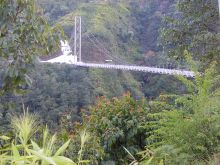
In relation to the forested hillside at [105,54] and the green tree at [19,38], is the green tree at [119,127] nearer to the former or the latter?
the green tree at [19,38]

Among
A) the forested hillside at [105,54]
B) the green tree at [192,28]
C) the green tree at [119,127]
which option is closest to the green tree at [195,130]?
the green tree at [119,127]

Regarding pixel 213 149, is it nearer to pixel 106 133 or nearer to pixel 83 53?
pixel 106 133

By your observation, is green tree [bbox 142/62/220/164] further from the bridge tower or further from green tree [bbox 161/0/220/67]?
the bridge tower

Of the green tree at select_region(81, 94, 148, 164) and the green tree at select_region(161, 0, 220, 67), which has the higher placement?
the green tree at select_region(161, 0, 220, 67)

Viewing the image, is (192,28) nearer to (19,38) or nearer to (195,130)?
(195,130)

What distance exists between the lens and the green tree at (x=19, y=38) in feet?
4.54

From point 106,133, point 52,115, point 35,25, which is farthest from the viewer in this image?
point 52,115

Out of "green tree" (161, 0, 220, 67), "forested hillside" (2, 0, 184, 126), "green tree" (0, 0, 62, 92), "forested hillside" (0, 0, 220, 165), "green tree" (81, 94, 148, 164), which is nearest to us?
"forested hillside" (0, 0, 220, 165)

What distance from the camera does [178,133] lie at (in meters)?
1.79

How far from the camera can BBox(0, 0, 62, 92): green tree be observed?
1384mm

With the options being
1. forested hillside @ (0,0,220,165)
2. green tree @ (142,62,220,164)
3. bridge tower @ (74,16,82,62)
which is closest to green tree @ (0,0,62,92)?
forested hillside @ (0,0,220,165)

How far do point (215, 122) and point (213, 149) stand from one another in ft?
0.40

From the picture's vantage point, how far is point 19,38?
4.71 feet

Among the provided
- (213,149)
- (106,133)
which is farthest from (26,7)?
(106,133)
